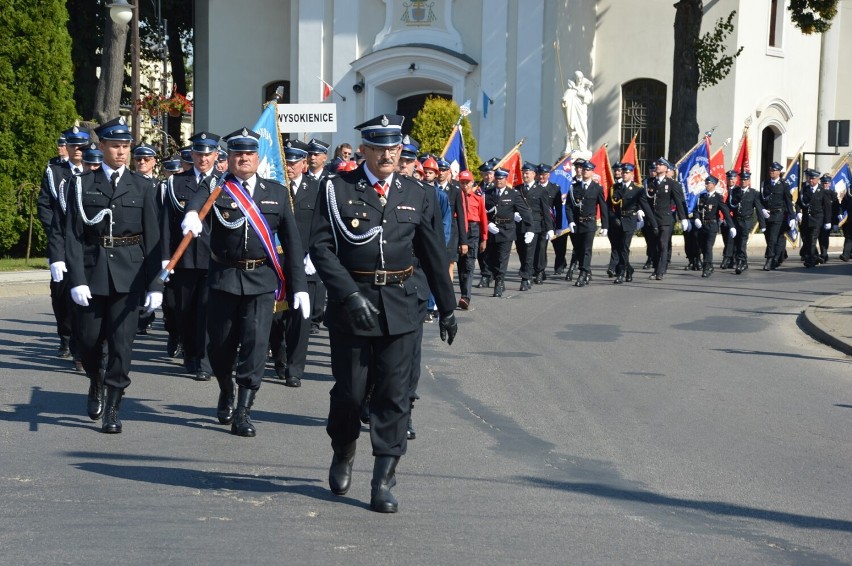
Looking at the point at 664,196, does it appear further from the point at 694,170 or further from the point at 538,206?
the point at 694,170

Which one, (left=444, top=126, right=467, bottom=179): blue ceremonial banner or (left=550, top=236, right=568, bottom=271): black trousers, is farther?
(left=550, top=236, right=568, bottom=271): black trousers

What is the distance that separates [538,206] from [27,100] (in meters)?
9.01

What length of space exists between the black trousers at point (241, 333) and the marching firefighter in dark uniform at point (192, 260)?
2202 mm

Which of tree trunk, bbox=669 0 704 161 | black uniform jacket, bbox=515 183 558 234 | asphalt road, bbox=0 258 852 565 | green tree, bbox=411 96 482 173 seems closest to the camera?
asphalt road, bbox=0 258 852 565

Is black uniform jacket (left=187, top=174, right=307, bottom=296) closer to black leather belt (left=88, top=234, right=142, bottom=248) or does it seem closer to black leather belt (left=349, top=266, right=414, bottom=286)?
black leather belt (left=88, top=234, right=142, bottom=248)

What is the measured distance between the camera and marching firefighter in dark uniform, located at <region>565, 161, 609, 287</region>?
20438 millimetres

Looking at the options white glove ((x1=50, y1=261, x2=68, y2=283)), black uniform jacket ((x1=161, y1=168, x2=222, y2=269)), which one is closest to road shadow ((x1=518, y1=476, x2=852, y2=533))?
white glove ((x1=50, y1=261, x2=68, y2=283))

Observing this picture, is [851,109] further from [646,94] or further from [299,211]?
[299,211]

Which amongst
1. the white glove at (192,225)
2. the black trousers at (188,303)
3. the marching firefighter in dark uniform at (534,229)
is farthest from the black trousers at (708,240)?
the white glove at (192,225)

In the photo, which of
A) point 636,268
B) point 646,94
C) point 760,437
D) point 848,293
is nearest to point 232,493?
point 760,437

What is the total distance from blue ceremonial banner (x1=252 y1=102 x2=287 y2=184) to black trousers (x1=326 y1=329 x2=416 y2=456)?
468cm

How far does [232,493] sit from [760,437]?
3.84 metres

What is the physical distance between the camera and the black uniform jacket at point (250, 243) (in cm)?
841

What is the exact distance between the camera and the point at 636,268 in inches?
949
